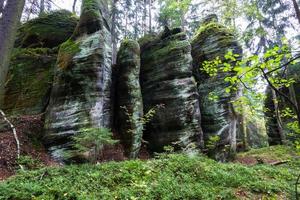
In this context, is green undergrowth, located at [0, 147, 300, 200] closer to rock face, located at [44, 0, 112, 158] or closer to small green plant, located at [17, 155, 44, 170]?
small green plant, located at [17, 155, 44, 170]

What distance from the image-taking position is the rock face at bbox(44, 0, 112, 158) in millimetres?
8289

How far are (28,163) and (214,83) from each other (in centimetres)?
966

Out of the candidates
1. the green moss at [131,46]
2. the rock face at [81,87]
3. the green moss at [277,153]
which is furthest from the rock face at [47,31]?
the green moss at [277,153]

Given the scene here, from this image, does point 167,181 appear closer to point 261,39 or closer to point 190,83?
point 190,83

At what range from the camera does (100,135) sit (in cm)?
643

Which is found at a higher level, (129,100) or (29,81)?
(29,81)

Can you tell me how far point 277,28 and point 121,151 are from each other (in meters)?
18.0

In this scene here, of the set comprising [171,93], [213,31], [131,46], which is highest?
[213,31]

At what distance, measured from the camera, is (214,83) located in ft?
42.4

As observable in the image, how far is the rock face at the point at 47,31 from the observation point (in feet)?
40.9

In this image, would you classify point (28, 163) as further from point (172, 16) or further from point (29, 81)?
point (172, 16)

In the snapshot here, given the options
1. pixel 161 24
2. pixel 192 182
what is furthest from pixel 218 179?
pixel 161 24

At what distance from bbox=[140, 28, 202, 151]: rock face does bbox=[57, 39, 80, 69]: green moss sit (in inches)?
157


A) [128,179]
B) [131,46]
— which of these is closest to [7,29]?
[128,179]
